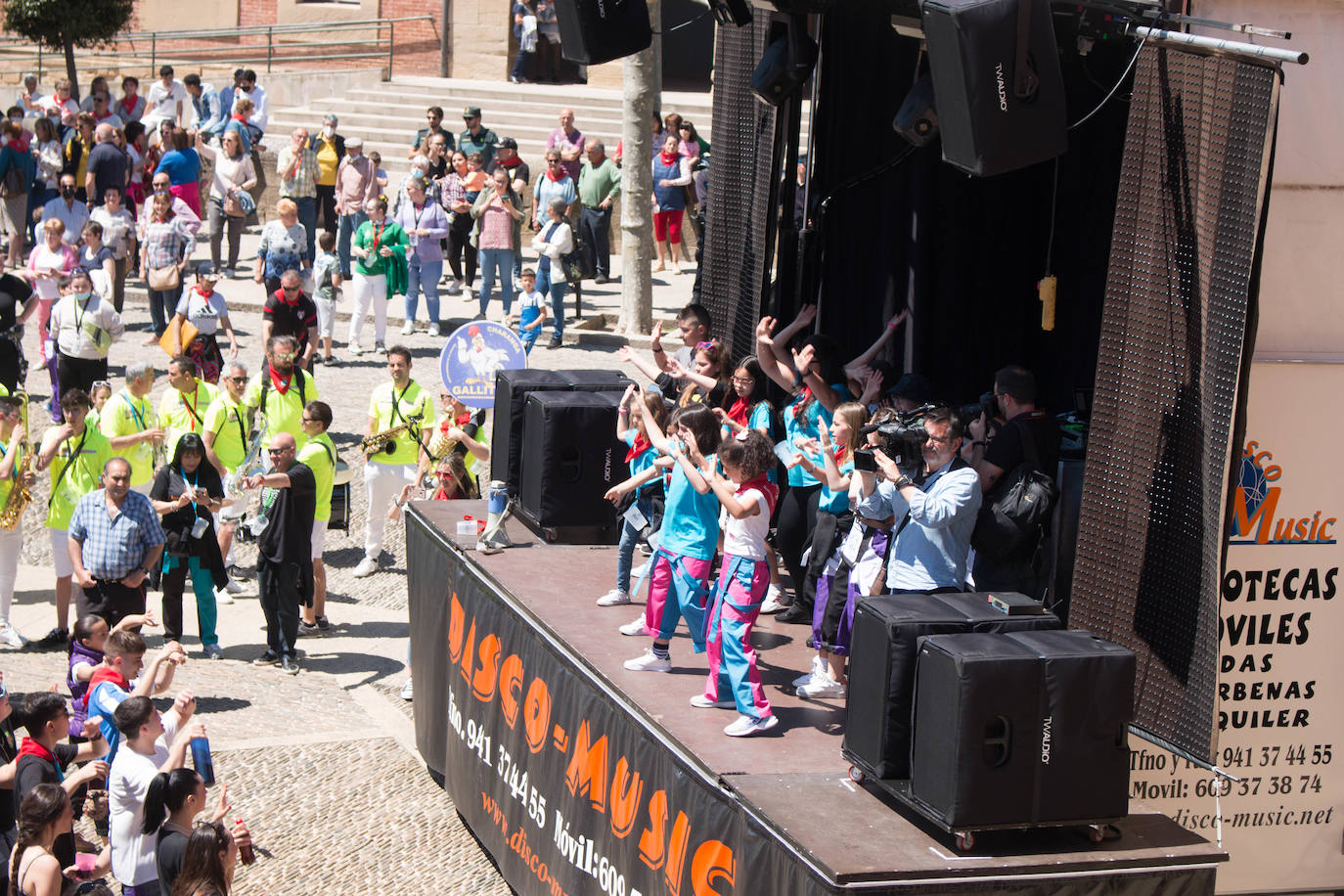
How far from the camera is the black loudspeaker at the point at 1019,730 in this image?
473 centimetres

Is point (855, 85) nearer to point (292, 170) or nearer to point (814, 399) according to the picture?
point (814, 399)

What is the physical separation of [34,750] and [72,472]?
4470 millimetres

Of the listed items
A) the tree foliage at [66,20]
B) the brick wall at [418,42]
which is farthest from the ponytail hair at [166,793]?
the brick wall at [418,42]

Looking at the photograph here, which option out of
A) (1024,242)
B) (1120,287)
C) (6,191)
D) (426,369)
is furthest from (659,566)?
(6,191)

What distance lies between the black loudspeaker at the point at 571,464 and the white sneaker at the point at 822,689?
2195mm

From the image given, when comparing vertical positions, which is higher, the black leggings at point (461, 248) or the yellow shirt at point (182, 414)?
the black leggings at point (461, 248)

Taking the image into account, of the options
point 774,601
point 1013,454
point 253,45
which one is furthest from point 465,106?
point 1013,454

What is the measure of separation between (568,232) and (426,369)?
2.03 metres

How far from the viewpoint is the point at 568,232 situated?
Answer: 624 inches

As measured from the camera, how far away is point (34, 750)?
6.64 meters

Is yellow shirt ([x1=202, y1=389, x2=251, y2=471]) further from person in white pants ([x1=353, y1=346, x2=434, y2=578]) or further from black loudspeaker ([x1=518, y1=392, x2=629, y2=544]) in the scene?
black loudspeaker ([x1=518, y1=392, x2=629, y2=544])

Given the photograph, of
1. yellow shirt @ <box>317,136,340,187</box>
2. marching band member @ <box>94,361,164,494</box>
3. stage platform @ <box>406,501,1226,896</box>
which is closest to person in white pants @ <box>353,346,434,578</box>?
marching band member @ <box>94,361,164,494</box>

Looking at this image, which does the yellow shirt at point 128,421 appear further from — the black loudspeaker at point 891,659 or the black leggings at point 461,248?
the black loudspeaker at point 891,659

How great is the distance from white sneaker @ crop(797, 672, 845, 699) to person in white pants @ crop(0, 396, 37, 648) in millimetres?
6255
